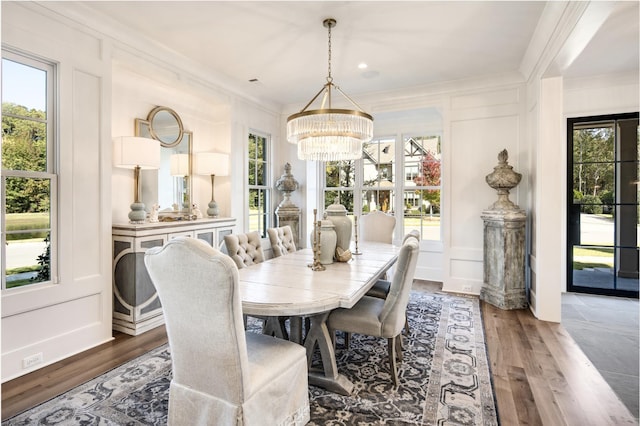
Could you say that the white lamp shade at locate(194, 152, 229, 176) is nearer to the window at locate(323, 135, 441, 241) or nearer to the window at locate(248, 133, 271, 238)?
the window at locate(248, 133, 271, 238)

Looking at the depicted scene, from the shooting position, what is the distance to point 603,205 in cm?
434

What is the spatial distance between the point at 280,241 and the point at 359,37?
2131 mm

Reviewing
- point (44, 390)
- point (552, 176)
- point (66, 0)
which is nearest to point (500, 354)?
point (552, 176)

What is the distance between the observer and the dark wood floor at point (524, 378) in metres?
2.01

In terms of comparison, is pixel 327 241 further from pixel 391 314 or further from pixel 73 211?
pixel 73 211

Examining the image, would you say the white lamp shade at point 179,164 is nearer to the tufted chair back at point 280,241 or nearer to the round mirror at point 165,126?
the round mirror at point 165,126

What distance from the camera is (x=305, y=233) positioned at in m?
5.68

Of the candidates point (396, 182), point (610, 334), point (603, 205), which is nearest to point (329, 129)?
point (396, 182)

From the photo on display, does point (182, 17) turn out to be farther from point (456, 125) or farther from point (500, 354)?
point (500, 354)

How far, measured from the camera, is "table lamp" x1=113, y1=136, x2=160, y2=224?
10.8 ft

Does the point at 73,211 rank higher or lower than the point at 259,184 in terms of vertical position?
lower

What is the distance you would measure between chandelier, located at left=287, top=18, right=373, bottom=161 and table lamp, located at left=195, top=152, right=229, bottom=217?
1625mm

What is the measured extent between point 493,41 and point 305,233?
3630mm

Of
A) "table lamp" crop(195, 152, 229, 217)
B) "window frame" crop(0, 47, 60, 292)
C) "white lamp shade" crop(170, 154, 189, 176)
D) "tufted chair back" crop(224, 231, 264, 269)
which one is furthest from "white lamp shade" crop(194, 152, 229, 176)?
"window frame" crop(0, 47, 60, 292)
